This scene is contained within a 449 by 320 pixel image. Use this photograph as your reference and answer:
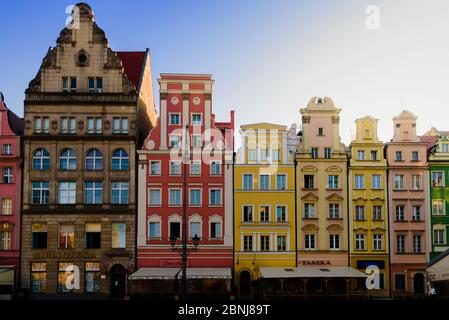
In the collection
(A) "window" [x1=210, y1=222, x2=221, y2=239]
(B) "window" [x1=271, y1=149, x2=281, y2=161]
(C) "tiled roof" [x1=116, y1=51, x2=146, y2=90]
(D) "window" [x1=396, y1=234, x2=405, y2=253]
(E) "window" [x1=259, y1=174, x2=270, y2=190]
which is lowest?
(D) "window" [x1=396, y1=234, x2=405, y2=253]

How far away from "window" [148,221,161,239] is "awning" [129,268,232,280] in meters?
2.72

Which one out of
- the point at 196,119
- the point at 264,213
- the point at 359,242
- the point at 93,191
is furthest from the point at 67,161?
the point at 359,242

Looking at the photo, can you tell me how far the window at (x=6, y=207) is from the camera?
53.6 m

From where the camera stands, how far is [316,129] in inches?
2179

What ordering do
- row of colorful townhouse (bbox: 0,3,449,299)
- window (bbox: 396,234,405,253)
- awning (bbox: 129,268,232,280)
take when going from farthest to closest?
1. window (bbox: 396,234,405,253)
2. row of colorful townhouse (bbox: 0,3,449,299)
3. awning (bbox: 129,268,232,280)

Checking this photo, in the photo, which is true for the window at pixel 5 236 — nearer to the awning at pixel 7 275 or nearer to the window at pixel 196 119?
the awning at pixel 7 275

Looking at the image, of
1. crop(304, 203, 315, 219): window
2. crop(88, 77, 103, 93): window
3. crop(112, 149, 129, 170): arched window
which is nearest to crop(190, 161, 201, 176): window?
crop(112, 149, 129, 170): arched window

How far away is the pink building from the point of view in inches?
2121

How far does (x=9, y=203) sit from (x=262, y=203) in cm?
1926

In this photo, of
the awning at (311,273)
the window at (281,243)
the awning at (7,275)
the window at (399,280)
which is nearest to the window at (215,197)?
the window at (281,243)

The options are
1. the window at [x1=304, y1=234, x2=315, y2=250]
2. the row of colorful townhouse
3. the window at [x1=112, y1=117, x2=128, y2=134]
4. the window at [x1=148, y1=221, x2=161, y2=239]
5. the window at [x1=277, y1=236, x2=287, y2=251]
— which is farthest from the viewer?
the window at [x1=112, y1=117, x2=128, y2=134]

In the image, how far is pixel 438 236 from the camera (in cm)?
5441

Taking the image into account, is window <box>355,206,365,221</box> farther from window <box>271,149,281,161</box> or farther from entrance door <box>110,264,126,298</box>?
entrance door <box>110,264,126,298</box>
